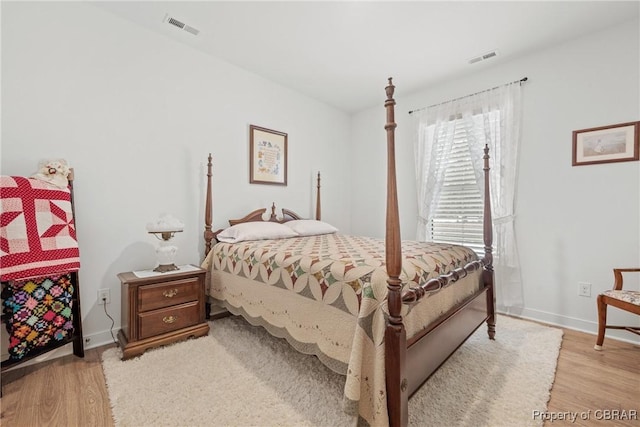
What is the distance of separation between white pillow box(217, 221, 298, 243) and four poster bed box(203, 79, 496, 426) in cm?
21

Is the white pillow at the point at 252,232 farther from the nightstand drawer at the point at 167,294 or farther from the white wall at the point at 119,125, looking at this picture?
the nightstand drawer at the point at 167,294

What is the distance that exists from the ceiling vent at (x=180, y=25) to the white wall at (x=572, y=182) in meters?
3.09

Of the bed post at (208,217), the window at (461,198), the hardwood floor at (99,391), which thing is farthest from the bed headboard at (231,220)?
the window at (461,198)

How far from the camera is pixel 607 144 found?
2.50 metres

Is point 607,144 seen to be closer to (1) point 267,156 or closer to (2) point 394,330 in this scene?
(2) point 394,330

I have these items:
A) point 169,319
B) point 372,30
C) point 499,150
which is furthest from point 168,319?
point 499,150

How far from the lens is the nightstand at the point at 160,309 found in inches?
81.0

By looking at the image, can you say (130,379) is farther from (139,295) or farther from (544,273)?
(544,273)

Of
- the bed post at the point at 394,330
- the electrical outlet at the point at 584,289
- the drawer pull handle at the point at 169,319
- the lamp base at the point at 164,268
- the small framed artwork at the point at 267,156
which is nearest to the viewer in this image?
the bed post at the point at 394,330

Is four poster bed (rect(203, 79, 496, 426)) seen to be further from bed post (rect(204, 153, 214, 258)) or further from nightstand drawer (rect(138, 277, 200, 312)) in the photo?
bed post (rect(204, 153, 214, 258))

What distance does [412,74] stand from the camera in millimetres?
3375

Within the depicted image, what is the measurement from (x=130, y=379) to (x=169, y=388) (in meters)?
0.31

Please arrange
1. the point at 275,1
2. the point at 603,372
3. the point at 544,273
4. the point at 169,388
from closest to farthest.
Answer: the point at 169,388 < the point at 603,372 < the point at 275,1 < the point at 544,273

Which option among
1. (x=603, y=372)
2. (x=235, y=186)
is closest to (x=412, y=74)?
(x=235, y=186)
